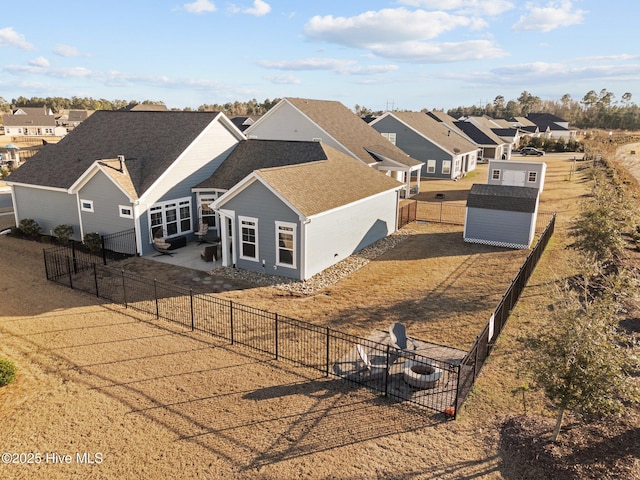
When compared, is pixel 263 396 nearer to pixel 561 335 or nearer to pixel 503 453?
pixel 503 453

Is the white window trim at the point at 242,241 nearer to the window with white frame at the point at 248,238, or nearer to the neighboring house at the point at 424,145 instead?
the window with white frame at the point at 248,238

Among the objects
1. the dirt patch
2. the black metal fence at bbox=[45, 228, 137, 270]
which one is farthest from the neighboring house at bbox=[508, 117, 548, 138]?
the dirt patch

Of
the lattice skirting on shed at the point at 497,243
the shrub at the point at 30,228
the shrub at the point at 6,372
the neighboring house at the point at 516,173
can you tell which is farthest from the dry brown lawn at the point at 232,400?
the neighboring house at the point at 516,173

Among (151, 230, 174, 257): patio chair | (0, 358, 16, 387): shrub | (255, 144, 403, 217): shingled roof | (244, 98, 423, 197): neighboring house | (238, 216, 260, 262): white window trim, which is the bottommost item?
(0, 358, 16, 387): shrub

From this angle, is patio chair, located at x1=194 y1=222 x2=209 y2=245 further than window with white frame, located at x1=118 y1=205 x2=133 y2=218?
Yes

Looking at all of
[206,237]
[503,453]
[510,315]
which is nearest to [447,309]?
[510,315]

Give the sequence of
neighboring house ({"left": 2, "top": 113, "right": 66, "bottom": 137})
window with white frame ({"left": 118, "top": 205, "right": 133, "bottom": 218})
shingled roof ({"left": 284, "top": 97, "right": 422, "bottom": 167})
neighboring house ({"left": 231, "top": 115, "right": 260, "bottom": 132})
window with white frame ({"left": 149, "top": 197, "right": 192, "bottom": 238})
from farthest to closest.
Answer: neighboring house ({"left": 2, "top": 113, "right": 66, "bottom": 137})
neighboring house ({"left": 231, "top": 115, "right": 260, "bottom": 132})
shingled roof ({"left": 284, "top": 97, "right": 422, "bottom": 167})
window with white frame ({"left": 149, "top": 197, "right": 192, "bottom": 238})
window with white frame ({"left": 118, "top": 205, "right": 133, "bottom": 218})

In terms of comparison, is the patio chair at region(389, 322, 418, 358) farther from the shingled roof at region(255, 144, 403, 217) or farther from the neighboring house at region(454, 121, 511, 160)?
the neighboring house at region(454, 121, 511, 160)
